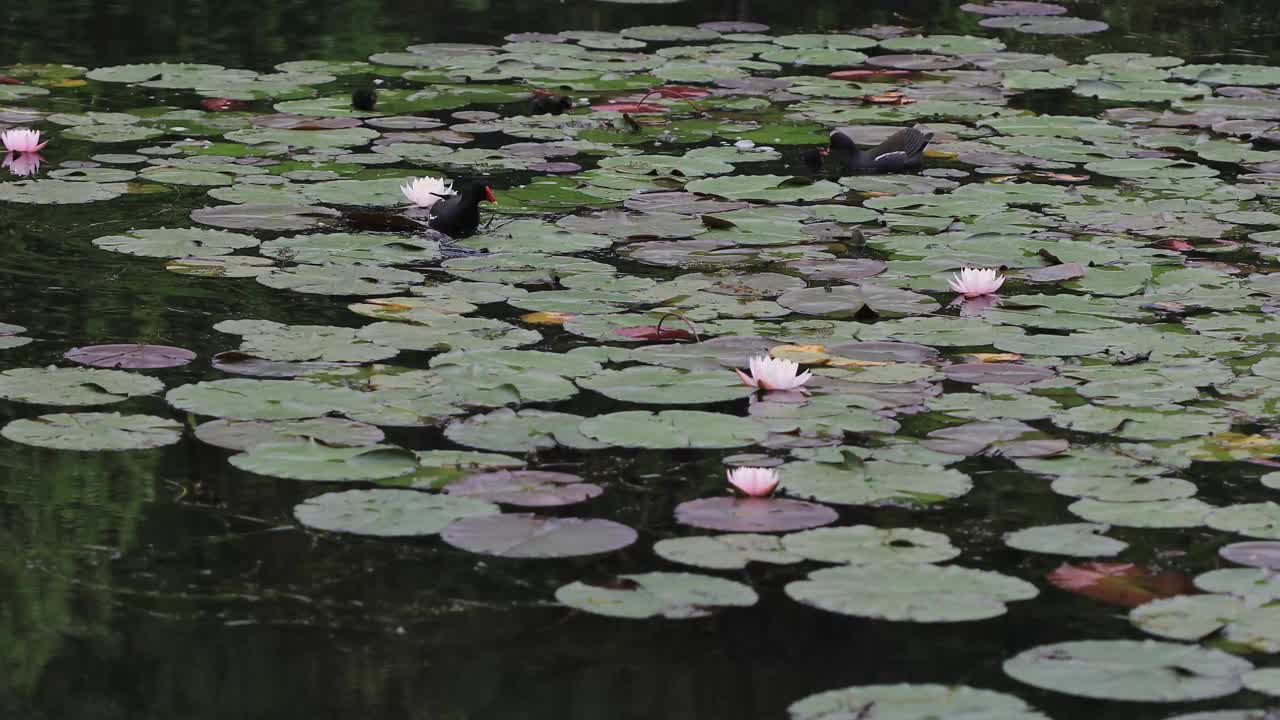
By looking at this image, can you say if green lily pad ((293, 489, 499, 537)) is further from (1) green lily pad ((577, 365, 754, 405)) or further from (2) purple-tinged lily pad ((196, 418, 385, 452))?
(1) green lily pad ((577, 365, 754, 405))

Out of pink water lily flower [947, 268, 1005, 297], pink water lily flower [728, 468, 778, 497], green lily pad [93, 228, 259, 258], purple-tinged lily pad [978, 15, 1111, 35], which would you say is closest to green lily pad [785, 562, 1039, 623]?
pink water lily flower [728, 468, 778, 497]

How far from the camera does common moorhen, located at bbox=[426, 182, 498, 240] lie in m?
6.03

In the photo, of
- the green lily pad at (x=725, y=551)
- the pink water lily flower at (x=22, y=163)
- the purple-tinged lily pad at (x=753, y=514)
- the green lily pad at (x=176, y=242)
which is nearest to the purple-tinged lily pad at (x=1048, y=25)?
the pink water lily flower at (x=22, y=163)

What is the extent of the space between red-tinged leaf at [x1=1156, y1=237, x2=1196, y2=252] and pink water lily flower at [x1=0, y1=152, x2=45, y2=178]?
13.3 feet

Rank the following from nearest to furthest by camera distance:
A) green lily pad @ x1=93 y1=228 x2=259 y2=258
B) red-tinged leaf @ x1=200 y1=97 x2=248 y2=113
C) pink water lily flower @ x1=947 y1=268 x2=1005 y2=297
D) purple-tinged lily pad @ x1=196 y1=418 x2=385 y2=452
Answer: purple-tinged lily pad @ x1=196 y1=418 x2=385 y2=452 < pink water lily flower @ x1=947 y1=268 x2=1005 y2=297 < green lily pad @ x1=93 y1=228 x2=259 y2=258 < red-tinged leaf @ x1=200 y1=97 x2=248 y2=113

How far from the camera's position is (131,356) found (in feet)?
15.7

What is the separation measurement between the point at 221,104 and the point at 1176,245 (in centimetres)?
424

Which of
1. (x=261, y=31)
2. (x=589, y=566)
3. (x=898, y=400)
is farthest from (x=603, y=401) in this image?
(x=261, y=31)

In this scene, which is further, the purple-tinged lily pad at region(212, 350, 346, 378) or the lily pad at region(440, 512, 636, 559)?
the purple-tinged lily pad at region(212, 350, 346, 378)

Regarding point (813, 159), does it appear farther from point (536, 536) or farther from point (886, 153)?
point (536, 536)

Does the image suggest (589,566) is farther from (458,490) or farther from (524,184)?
(524,184)

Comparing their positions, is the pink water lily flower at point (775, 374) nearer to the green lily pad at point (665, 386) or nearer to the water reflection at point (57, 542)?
the green lily pad at point (665, 386)

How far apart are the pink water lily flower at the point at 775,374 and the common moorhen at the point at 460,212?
177 centimetres

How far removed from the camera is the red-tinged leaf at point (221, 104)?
8195mm
